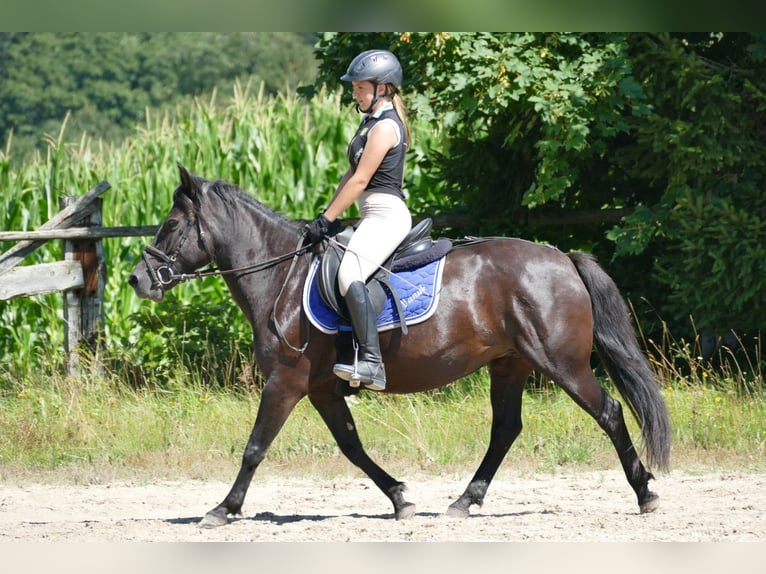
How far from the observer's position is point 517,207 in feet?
33.6

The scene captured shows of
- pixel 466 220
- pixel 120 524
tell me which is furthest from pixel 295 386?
pixel 466 220

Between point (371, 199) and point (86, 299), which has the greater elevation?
point (371, 199)

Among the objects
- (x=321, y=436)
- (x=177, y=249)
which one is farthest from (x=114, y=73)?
(x=177, y=249)

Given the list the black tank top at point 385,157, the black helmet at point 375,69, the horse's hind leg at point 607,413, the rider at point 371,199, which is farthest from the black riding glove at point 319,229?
the horse's hind leg at point 607,413

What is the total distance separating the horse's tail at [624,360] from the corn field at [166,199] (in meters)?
4.83

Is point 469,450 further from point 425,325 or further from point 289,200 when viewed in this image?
point 289,200

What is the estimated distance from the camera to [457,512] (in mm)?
6168

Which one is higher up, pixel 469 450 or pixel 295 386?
pixel 295 386

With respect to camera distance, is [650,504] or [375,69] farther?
[650,504]

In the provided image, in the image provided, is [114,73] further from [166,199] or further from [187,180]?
[187,180]

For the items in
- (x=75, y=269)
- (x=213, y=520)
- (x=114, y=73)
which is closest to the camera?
(x=213, y=520)

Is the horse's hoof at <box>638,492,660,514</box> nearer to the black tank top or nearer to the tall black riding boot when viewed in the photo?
the tall black riding boot

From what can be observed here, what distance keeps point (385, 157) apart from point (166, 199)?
703 centimetres
